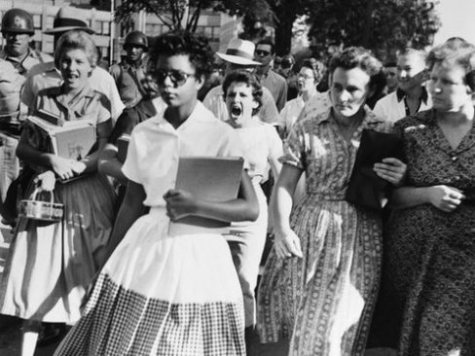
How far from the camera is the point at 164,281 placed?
11.6ft

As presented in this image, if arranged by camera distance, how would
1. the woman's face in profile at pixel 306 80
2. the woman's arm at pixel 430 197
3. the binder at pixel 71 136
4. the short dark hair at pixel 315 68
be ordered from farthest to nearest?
the short dark hair at pixel 315 68, the woman's face in profile at pixel 306 80, the binder at pixel 71 136, the woman's arm at pixel 430 197

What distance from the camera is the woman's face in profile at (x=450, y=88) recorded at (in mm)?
3879

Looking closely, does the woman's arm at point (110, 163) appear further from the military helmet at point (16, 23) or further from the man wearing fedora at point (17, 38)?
the military helmet at point (16, 23)

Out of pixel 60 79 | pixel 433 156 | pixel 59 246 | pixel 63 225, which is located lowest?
pixel 59 246

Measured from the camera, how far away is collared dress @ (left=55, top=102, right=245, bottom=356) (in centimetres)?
350

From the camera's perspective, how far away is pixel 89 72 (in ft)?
15.9

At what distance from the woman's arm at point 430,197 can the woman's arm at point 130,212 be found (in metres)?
1.22

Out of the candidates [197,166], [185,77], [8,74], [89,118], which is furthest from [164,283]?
[8,74]

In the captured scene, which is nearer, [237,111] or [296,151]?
[296,151]

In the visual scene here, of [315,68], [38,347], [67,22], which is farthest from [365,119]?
[315,68]

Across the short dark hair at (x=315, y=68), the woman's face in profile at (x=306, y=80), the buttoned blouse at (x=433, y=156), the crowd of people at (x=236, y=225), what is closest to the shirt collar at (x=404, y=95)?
the woman's face in profile at (x=306, y=80)

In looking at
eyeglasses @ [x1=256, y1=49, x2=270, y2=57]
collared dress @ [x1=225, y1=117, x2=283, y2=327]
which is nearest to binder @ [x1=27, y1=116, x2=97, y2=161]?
collared dress @ [x1=225, y1=117, x2=283, y2=327]

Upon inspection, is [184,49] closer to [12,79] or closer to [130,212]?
[130,212]

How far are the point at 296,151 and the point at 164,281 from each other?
105 centimetres
